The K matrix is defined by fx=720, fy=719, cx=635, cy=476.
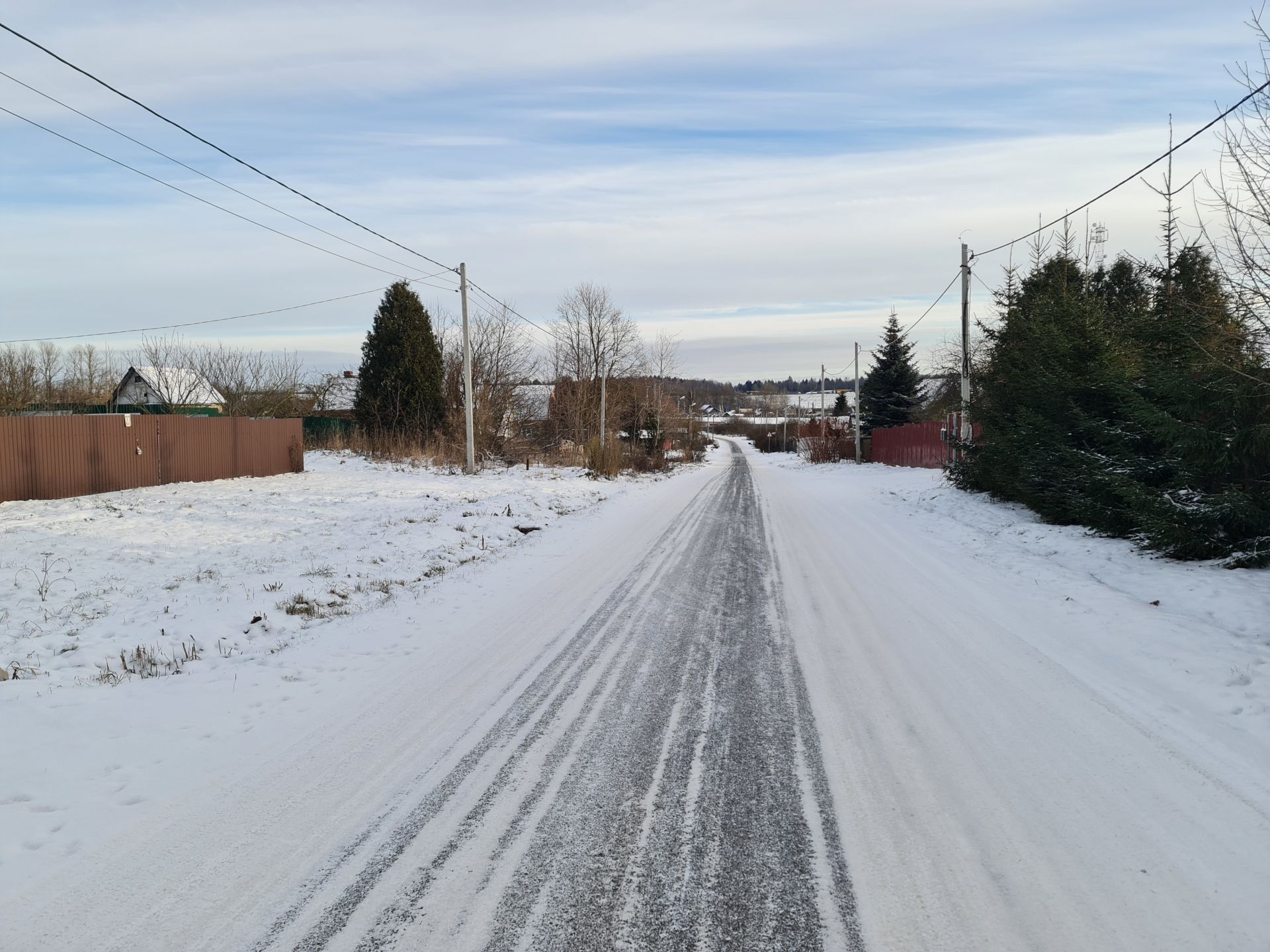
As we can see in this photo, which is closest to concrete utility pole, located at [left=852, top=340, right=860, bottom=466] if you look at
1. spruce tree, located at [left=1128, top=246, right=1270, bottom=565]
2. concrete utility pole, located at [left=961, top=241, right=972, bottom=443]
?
concrete utility pole, located at [left=961, top=241, right=972, bottom=443]

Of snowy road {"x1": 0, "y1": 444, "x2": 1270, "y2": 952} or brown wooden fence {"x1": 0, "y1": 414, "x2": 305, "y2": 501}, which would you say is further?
brown wooden fence {"x1": 0, "y1": 414, "x2": 305, "y2": 501}

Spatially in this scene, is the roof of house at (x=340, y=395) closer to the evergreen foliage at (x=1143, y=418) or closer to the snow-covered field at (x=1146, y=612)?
the evergreen foliage at (x=1143, y=418)

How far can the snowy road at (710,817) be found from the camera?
272 cm

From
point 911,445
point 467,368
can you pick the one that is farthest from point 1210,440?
point 911,445

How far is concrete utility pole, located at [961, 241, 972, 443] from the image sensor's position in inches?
703

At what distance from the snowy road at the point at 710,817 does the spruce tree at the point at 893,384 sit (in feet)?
133

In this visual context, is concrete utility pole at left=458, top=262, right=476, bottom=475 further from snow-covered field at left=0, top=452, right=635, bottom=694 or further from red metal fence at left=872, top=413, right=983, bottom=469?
red metal fence at left=872, top=413, right=983, bottom=469

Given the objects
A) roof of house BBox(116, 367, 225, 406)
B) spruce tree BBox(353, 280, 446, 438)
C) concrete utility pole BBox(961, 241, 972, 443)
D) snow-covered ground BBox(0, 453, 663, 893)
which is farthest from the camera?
roof of house BBox(116, 367, 225, 406)

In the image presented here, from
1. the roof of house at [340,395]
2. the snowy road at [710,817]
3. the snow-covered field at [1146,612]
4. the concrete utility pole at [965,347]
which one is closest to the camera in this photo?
the snowy road at [710,817]

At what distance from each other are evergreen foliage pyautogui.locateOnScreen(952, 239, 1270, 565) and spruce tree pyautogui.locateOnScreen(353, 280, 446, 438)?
79.3 ft

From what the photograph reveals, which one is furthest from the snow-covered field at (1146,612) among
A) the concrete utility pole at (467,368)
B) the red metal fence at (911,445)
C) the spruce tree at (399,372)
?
the spruce tree at (399,372)

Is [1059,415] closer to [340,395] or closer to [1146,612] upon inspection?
[1146,612]

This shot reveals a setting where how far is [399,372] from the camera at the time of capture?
106 ft

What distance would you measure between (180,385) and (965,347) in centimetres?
3718
